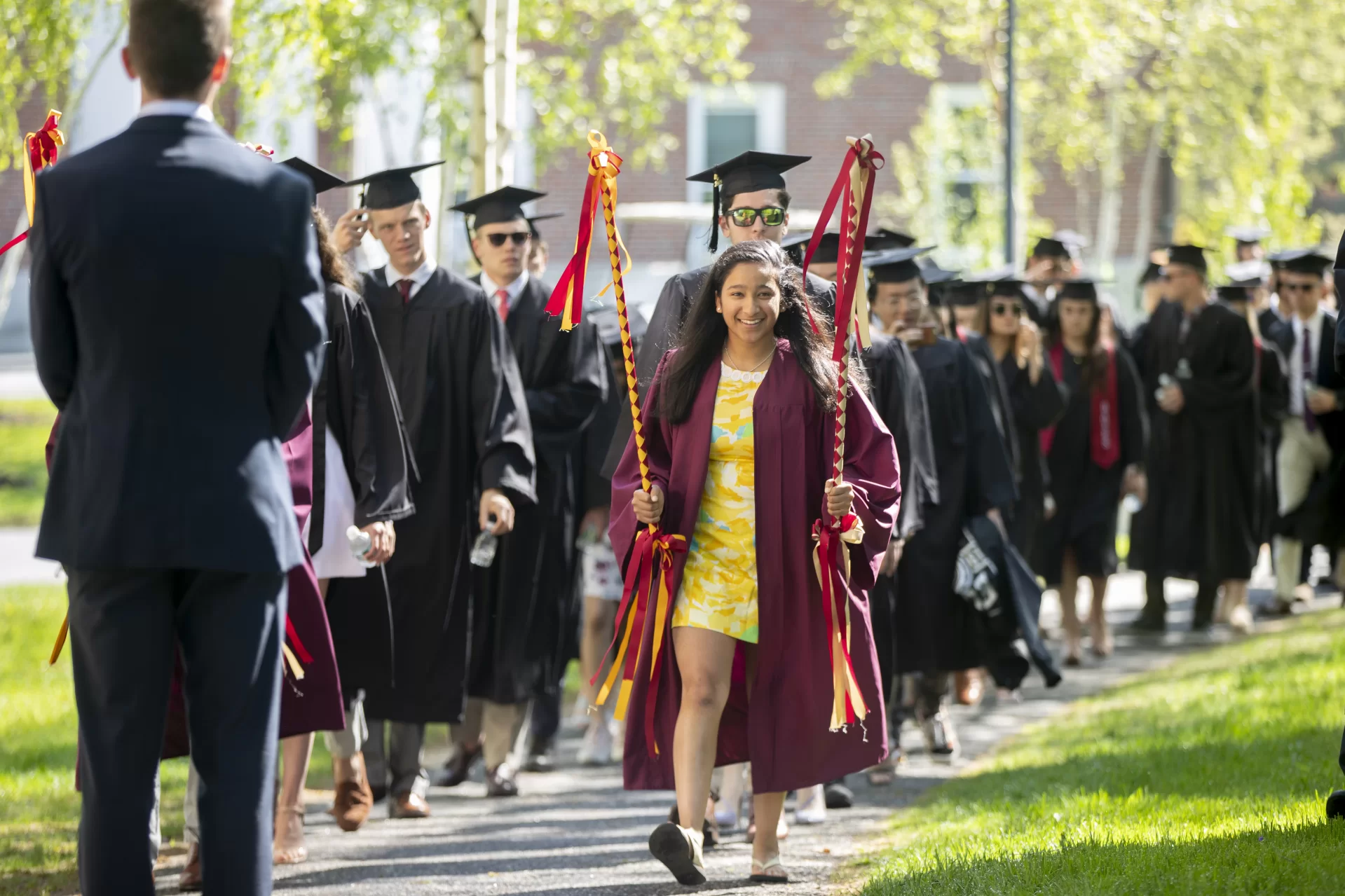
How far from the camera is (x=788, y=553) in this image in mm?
5852

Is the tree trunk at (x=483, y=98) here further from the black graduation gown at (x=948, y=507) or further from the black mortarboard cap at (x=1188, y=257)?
the black mortarboard cap at (x=1188, y=257)

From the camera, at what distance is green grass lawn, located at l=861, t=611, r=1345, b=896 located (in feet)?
16.4

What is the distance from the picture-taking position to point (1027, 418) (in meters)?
10.7

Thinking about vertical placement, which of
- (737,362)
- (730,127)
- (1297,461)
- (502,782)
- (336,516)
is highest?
(730,127)

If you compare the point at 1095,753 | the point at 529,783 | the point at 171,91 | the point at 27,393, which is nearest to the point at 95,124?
the point at 27,393

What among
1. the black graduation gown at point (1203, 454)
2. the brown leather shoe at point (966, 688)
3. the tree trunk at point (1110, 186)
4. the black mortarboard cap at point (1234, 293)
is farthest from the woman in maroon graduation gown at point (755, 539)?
the tree trunk at point (1110, 186)

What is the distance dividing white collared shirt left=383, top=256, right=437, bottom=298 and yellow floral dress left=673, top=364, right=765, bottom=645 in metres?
2.02

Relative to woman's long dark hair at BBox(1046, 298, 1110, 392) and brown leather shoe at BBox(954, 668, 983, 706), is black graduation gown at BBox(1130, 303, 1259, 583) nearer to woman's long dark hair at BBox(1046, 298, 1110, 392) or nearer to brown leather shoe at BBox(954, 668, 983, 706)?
woman's long dark hair at BBox(1046, 298, 1110, 392)

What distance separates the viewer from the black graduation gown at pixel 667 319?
645cm

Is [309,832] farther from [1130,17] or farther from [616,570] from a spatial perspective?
[1130,17]

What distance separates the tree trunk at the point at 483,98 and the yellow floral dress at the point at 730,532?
16.6 feet

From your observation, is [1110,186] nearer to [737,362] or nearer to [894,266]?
[894,266]

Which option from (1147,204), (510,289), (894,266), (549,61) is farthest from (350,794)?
(1147,204)

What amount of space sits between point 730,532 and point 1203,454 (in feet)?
24.9
